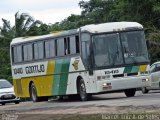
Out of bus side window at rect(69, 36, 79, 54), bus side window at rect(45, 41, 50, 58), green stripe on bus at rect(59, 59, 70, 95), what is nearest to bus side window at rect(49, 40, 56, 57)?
bus side window at rect(45, 41, 50, 58)

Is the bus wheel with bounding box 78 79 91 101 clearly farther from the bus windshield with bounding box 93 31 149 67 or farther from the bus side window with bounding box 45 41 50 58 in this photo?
the bus side window with bounding box 45 41 50 58

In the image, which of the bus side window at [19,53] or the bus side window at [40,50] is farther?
the bus side window at [19,53]

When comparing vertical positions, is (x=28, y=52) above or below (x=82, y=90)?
above

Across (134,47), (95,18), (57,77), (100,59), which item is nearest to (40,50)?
(57,77)

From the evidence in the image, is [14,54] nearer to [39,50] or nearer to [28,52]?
[28,52]

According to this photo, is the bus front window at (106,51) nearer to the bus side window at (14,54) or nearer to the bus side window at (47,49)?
the bus side window at (47,49)

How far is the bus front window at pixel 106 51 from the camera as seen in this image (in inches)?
949

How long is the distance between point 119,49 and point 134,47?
0.66 meters

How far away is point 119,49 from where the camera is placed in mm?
24297

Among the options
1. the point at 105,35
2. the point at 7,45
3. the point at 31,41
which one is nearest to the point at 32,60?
the point at 31,41

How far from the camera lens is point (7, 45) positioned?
55938 millimetres

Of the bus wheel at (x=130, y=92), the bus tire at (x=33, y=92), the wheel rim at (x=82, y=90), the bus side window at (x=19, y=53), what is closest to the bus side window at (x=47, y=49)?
the bus tire at (x=33, y=92)

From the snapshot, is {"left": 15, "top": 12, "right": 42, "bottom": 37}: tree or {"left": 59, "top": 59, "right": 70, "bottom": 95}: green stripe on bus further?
{"left": 15, "top": 12, "right": 42, "bottom": 37}: tree

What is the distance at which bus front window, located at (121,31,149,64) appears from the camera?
24.4 m
